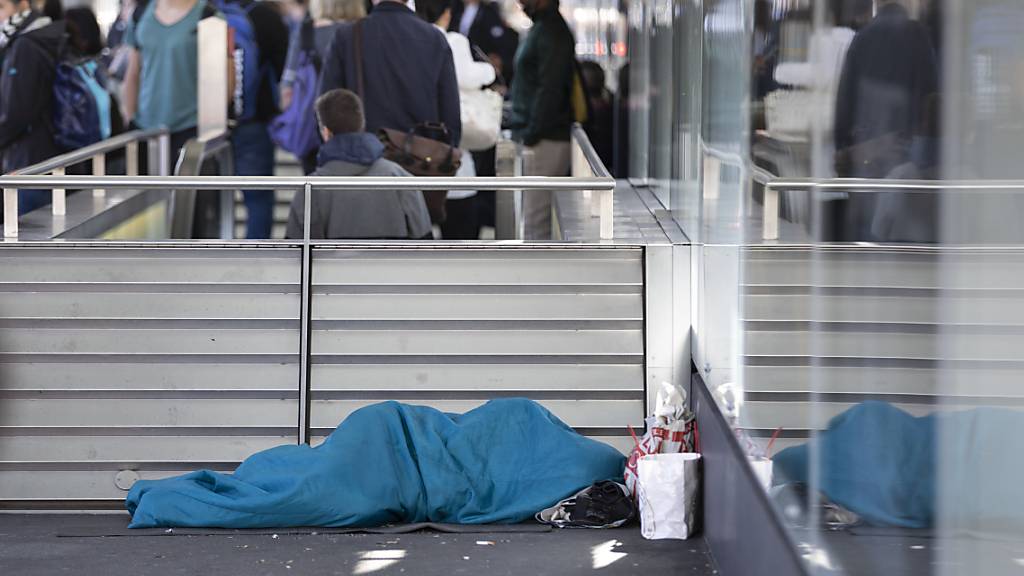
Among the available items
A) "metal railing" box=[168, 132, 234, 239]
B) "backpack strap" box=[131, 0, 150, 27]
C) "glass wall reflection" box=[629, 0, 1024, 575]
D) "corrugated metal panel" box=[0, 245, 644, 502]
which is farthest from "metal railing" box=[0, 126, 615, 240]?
"backpack strap" box=[131, 0, 150, 27]

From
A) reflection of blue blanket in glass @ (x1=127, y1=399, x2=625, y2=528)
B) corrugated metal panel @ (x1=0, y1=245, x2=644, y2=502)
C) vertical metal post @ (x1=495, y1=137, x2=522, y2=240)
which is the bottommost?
reflection of blue blanket in glass @ (x1=127, y1=399, x2=625, y2=528)

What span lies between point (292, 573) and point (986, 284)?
10.9 feet

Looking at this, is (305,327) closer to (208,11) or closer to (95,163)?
(95,163)

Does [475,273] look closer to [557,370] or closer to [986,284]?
[557,370]

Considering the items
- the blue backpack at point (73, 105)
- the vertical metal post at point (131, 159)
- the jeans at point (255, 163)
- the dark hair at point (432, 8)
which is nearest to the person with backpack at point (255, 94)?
the jeans at point (255, 163)

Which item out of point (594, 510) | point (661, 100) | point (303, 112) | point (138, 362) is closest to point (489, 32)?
point (303, 112)

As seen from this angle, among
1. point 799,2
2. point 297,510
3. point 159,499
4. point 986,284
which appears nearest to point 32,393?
point 159,499

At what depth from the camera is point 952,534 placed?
2346 mm

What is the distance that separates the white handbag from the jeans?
1.61 meters

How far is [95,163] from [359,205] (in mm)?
2255

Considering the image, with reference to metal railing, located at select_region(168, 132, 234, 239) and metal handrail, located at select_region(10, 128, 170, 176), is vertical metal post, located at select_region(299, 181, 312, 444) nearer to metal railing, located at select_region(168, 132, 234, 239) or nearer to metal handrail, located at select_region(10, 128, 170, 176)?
metal handrail, located at select_region(10, 128, 170, 176)

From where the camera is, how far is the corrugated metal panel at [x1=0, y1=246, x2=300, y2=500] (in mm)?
6238

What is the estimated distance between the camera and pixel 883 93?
2.70 meters

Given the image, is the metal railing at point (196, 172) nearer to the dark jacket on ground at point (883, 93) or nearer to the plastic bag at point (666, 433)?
the plastic bag at point (666, 433)
